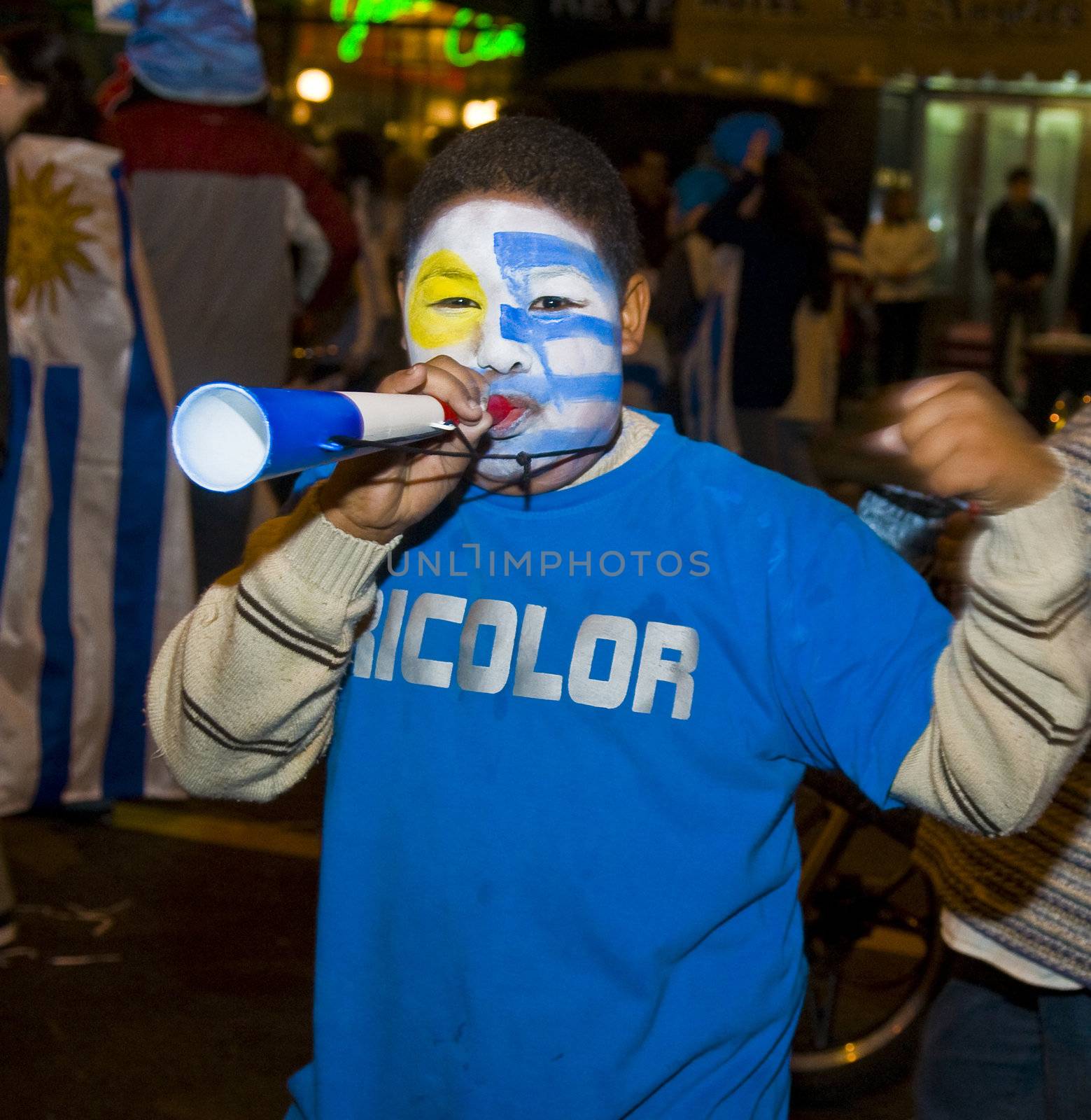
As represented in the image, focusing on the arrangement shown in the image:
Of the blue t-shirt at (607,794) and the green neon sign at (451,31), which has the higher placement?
the green neon sign at (451,31)

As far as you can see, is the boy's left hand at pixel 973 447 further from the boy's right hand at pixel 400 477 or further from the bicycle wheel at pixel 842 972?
the bicycle wheel at pixel 842 972

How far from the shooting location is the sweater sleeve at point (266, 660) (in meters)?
1.52

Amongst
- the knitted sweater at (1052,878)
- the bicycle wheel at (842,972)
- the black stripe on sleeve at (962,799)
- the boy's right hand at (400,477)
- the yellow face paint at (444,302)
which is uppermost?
the yellow face paint at (444,302)

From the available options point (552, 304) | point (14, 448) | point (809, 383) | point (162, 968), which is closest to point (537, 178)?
point (552, 304)

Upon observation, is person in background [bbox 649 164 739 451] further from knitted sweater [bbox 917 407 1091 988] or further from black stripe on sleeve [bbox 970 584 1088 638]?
black stripe on sleeve [bbox 970 584 1088 638]

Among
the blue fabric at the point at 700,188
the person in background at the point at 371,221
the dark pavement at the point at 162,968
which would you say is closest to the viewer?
the dark pavement at the point at 162,968

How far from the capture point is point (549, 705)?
5.37 feet

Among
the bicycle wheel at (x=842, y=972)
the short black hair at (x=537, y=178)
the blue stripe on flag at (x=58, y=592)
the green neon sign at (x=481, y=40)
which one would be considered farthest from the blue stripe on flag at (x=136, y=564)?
the green neon sign at (x=481, y=40)

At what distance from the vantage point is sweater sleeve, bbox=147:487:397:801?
1520mm

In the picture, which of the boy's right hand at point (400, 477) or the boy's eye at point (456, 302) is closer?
the boy's right hand at point (400, 477)

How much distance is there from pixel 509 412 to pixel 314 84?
17.4m

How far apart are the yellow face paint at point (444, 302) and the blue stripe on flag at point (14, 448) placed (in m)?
2.87

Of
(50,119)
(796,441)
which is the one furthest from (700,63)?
(50,119)

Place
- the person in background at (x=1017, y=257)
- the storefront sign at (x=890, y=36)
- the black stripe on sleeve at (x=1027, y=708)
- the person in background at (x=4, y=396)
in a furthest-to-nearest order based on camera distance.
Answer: the person in background at (x=1017, y=257) → the storefront sign at (x=890, y=36) → the person in background at (x=4, y=396) → the black stripe on sleeve at (x=1027, y=708)
